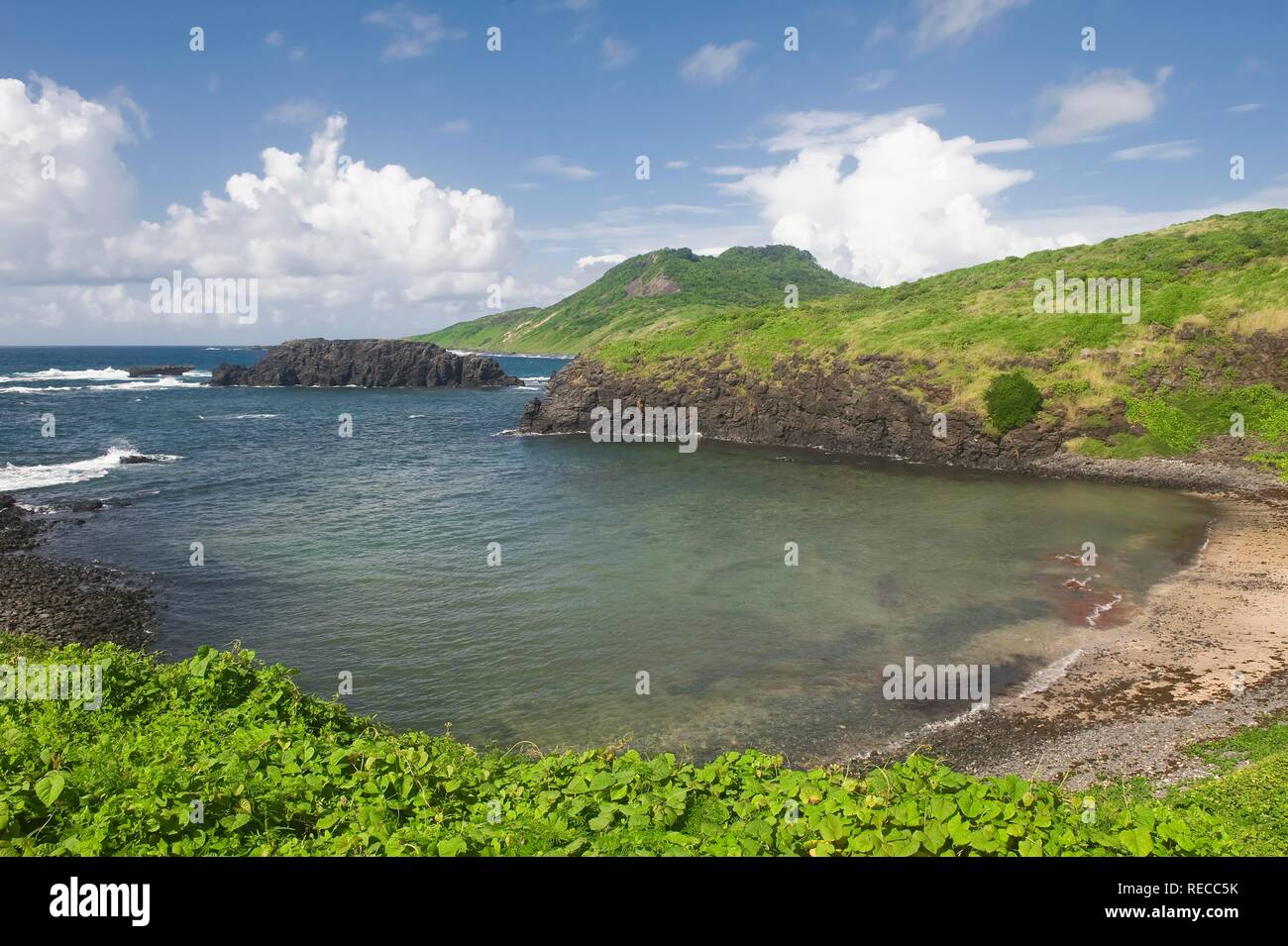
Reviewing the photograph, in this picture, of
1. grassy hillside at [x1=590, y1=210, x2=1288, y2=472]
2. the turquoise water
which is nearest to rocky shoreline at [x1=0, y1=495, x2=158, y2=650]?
the turquoise water

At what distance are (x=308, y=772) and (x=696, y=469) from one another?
177 ft

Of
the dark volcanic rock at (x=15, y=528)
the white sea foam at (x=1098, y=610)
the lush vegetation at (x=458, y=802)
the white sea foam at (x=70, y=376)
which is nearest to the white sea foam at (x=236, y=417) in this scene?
the dark volcanic rock at (x=15, y=528)

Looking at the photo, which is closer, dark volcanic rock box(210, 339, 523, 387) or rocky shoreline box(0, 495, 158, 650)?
rocky shoreline box(0, 495, 158, 650)

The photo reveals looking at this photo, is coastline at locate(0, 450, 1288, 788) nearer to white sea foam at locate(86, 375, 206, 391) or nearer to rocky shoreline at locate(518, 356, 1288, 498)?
rocky shoreline at locate(518, 356, 1288, 498)

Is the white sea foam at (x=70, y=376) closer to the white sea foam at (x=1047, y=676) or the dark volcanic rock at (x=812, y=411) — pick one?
the dark volcanic rock at (x=812, y=411)

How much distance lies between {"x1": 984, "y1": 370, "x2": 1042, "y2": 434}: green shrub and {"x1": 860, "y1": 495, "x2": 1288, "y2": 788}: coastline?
104 ft

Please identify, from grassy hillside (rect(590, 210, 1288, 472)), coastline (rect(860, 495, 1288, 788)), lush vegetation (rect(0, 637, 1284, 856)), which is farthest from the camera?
grassy hillside (rect(590, 210, 1288, 472))

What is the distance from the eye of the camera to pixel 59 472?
58.6 m

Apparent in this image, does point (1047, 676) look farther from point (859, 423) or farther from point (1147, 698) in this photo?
point (859, 423)

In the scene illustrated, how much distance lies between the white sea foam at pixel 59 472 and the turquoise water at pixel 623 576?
445 millimetres

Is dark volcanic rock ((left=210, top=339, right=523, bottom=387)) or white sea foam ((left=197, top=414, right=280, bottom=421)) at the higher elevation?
dark volcanic rock ((left=210, top=339, right=523, bottom=387))

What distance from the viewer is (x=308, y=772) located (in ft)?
38.0

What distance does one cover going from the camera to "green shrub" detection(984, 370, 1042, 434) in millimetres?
61562
